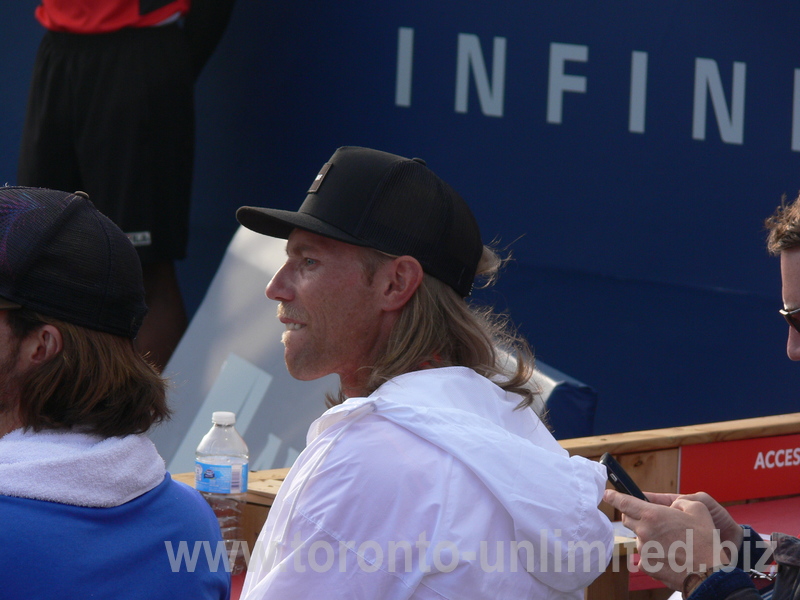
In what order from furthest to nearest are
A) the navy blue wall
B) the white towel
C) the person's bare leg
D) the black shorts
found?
the person's bare leg → the black shorts → the navy blue wall → the white towel

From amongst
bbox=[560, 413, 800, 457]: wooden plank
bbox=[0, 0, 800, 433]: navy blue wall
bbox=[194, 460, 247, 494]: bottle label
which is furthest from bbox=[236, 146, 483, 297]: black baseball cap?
bbox=[0, 0, 800, 433]: navy blue wall

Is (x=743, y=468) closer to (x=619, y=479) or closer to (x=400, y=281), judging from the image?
(x=619, y=479)

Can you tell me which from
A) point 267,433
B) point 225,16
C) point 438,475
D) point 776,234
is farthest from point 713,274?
point 438,475

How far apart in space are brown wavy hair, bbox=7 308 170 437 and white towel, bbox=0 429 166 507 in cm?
2

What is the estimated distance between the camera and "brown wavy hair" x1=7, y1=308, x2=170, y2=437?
1313mm

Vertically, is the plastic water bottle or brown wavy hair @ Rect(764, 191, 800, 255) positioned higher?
brown wavy hair @ Rect(764, 191, 800, 255)

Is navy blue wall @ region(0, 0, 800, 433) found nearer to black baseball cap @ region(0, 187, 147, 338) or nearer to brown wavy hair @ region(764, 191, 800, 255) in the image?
brown wavy hair @ region(764, 191, 800, 255)

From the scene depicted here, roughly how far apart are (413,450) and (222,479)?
94 centimetres

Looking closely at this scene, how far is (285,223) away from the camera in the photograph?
159 cm

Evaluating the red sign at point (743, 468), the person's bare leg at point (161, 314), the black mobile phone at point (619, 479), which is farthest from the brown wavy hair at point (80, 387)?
the person's bare leg at point (161, 314)

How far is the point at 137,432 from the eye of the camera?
4.47ft

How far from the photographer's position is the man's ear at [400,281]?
59.4 inches

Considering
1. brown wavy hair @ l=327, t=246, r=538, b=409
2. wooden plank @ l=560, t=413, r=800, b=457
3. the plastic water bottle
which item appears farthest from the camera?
wooden plank @ l=560, t=413, r=800, b=457

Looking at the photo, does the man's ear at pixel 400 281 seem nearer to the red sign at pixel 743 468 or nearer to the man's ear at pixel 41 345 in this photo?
the man's ear at pixel 41 345
